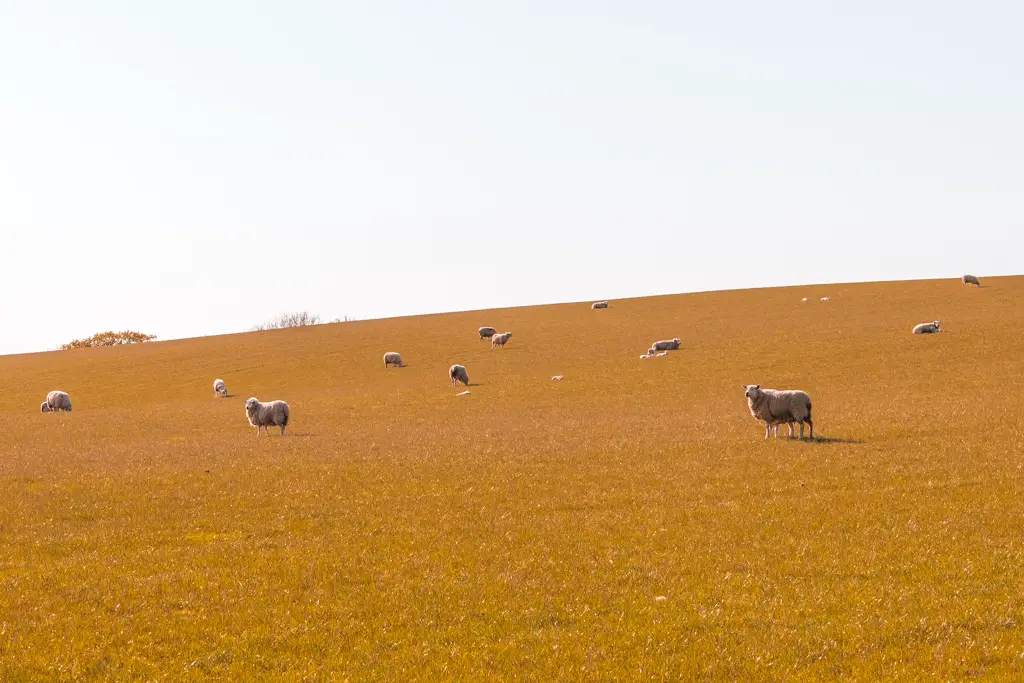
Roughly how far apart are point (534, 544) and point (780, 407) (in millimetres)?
17097

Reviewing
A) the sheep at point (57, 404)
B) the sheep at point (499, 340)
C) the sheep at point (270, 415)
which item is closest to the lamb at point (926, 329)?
the sheep at point (499, 340)

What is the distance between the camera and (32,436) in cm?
4291

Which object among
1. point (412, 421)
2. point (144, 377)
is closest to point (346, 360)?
point (144, 377)

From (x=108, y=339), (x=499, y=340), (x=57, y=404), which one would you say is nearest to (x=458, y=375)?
(x=499, y=340)

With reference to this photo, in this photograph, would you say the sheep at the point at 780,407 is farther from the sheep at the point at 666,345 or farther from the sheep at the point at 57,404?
the sheep at the point at 57,404

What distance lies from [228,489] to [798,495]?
601 inches

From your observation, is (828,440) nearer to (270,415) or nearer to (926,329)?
(270,415)

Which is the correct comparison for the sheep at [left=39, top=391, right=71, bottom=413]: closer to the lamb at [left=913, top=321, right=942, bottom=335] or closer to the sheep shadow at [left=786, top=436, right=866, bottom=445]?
the sheep shadow at [left=786, top=436, right=866, bottom=445]

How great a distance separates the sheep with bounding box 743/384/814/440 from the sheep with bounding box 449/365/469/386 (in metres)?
29.3

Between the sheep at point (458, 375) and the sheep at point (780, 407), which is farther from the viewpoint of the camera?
the sheep at point (458, 375)

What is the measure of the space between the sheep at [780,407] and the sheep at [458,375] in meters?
29.3

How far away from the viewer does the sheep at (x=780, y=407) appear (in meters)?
31.0

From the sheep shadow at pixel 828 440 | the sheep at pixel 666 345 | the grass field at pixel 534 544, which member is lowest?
the sheep shadow at pixel 828 440

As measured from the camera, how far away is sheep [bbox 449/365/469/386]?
58.6 metres
